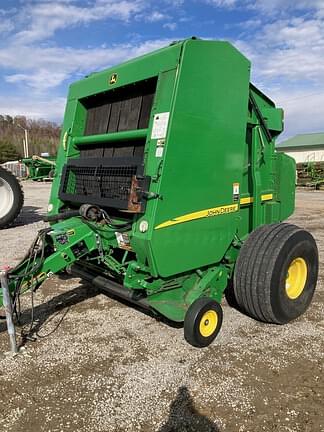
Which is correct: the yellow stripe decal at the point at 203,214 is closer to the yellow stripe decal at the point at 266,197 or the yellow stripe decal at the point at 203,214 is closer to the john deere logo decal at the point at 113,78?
the yellow stripe decal at the point at 266,197

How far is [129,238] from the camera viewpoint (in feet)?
11.1

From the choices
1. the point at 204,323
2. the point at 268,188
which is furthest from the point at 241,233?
the point at 204,323

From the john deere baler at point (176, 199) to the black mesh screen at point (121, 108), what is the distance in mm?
12

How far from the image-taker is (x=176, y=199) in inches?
128

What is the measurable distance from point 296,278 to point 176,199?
1823mm

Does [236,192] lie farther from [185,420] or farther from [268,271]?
[185,420]

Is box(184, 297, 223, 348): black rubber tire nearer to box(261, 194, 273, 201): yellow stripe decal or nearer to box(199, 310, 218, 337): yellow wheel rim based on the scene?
box(199, 310, 218, 337): yellow wheel rim

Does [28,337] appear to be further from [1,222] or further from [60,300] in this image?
[1,222]

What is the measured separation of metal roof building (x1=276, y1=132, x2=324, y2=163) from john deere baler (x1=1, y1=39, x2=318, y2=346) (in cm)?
4044

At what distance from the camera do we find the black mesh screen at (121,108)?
366 centimetres

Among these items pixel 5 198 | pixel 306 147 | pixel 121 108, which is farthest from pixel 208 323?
pixel 306 147

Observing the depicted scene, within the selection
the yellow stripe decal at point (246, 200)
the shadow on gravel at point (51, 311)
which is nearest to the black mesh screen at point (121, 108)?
the yellow stripe decal at point (246, 200)

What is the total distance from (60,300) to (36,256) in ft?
4.27

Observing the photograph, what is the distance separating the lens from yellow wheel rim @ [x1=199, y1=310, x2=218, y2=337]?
339 centimetres
